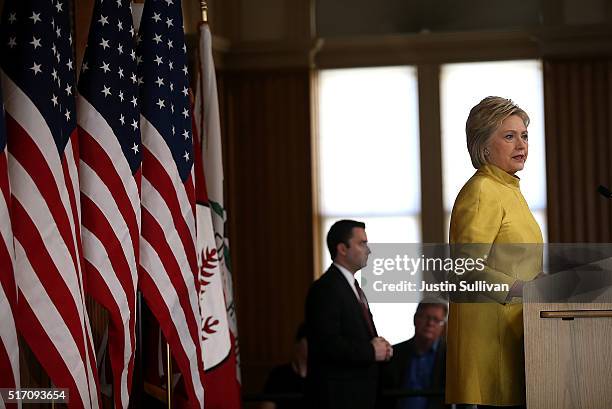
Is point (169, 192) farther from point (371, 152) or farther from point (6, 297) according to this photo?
point (371, 152)

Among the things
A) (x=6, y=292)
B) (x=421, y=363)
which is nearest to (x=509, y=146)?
(x=6, y=292)

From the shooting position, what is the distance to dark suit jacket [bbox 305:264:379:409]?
5.09 metres

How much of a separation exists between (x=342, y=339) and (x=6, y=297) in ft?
7.29

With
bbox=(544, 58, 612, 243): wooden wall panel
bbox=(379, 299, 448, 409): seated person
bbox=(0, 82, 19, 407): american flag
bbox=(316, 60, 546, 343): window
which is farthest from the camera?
bbox=(316, 60, 546, 343): window

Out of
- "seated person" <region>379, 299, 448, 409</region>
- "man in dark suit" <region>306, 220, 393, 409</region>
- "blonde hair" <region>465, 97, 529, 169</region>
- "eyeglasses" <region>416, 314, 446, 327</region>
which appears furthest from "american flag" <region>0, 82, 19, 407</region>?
"eyeglasses" <region>416, 314, 446, 327</region>

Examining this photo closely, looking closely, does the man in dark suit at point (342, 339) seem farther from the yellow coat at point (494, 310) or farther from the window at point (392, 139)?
the window at point (392, 139)

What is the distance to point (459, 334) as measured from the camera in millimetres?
4066

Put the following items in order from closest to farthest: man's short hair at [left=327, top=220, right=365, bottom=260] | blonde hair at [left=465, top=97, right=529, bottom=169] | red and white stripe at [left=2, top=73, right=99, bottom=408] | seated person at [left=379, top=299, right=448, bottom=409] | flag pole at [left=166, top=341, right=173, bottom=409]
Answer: red and white stripe at [left=2, top=73, right=99, bottom=408], blonde hair at [left=465, top=97, right=529, bottom=169], flag pole at [left=166, top=341, right=173, bottom=409], man's short hair at [left=327, top=220, right=365, bottom=260], seated person at [left=379, top=299, right=448, bottom=409]

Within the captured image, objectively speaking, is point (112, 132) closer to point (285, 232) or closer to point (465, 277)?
point (465, 277)

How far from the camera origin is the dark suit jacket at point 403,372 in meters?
6.41

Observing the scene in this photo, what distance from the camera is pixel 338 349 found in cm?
509

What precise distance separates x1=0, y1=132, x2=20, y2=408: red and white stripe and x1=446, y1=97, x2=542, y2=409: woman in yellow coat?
1.75 meters

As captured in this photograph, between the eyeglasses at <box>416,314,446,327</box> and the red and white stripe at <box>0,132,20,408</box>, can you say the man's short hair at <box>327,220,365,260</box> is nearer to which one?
the eyeglasses at <box>416,314,446,327</box>

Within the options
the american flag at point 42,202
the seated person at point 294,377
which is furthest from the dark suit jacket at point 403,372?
the american flag at point 42,202
